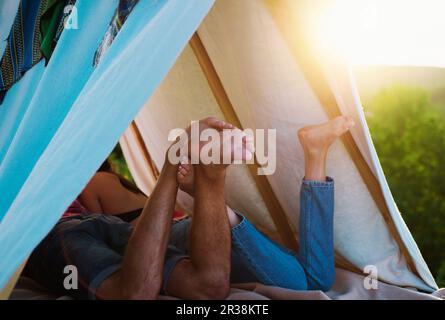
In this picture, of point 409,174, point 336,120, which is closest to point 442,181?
point 409,174

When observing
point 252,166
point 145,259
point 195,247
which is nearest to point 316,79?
point 252,166

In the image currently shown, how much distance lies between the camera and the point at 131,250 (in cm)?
126

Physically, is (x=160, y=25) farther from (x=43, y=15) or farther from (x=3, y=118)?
(x=3, y=118)

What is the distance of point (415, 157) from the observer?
174 inches

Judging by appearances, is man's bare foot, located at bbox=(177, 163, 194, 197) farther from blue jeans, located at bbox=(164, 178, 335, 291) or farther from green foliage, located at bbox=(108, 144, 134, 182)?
green foliage, located at bbox=(108, 144, 134, 182)

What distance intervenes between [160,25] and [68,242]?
0.72 m

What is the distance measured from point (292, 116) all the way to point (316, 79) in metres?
0.15

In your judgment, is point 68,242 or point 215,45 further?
point 215,45

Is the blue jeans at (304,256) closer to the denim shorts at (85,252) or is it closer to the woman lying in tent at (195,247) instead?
the woman lying in tent at (195,247)

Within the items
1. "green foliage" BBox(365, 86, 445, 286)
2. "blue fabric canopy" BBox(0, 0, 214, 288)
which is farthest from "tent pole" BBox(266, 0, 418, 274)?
"green foliage" BBox(365, 86, 445, 286)

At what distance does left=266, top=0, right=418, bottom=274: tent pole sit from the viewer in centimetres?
149

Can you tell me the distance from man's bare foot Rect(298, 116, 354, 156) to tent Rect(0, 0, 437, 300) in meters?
0.04

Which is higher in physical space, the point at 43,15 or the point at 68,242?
the point at 43,15

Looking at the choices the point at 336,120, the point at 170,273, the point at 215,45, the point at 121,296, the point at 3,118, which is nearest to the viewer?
the point at 121,296
